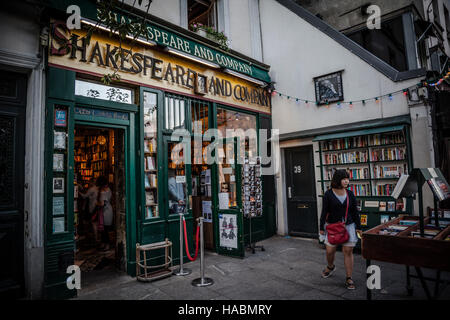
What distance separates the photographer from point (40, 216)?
169 inches

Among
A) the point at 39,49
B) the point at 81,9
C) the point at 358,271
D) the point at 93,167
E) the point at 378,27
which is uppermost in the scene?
the point at 378,27

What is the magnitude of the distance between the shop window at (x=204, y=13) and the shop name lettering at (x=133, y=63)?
6.67 feet

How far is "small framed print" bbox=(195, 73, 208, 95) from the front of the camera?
6.70 meters

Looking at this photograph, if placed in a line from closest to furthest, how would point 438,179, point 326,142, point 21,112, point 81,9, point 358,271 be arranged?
point 438,179, point 21,112, point 81,9, point 358,271, point 326,142

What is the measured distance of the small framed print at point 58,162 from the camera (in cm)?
454

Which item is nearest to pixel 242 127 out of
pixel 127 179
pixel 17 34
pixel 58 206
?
pixel 127 179

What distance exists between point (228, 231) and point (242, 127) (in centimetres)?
324

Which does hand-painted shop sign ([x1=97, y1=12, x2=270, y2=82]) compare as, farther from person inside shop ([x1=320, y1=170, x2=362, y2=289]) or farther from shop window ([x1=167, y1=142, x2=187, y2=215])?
person inside shop ([x1=320, y1=170, x2=362, y2=289])

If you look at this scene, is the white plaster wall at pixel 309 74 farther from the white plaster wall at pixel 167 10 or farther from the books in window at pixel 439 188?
the white plaster wall at pixel 167 10

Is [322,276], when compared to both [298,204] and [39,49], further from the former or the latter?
[39,49]

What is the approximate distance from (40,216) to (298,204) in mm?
6570

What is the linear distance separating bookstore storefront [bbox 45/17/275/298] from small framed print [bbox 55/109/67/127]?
0.05 feet

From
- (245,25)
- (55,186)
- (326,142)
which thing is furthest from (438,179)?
(245,25)

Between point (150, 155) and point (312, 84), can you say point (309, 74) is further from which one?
point (150, 155)
